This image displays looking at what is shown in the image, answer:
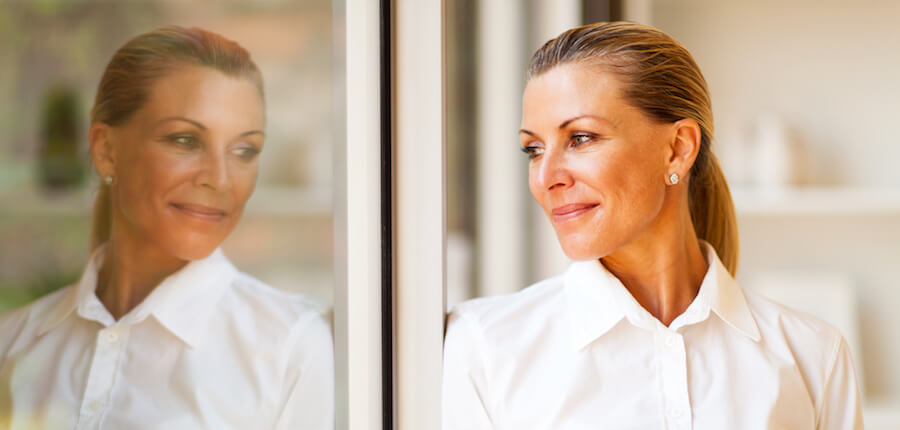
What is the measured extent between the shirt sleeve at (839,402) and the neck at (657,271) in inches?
8.6

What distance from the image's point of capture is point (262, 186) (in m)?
0.67

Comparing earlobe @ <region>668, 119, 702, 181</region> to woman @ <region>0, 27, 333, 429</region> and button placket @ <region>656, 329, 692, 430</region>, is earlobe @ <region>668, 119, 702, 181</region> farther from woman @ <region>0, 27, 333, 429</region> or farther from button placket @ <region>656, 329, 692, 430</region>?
woman @ <region>0, 27, 333, 429</region>

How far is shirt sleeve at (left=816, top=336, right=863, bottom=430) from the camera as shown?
0.80 meters

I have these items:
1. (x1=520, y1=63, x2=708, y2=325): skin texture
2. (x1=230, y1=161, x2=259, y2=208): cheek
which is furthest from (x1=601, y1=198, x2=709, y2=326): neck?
(x1=230, y1=161, x2=259, y2=208): cheek

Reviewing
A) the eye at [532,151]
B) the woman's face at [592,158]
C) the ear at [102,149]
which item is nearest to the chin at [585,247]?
the woman's face at [592,158]

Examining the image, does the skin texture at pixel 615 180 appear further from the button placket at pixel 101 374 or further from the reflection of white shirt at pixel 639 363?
the button placket at pixel 101 374

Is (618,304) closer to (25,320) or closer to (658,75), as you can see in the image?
(658,75)

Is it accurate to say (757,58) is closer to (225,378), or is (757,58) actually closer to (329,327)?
(329,327)

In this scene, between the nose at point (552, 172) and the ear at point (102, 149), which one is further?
the nose at point (552, 172)

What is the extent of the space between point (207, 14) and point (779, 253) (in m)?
0.80

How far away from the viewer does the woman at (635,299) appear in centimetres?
76

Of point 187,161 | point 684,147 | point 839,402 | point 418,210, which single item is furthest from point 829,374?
point 187,161

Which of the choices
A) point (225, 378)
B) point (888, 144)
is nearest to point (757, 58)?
point (888, 144)

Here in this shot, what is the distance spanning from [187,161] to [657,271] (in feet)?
1.87
